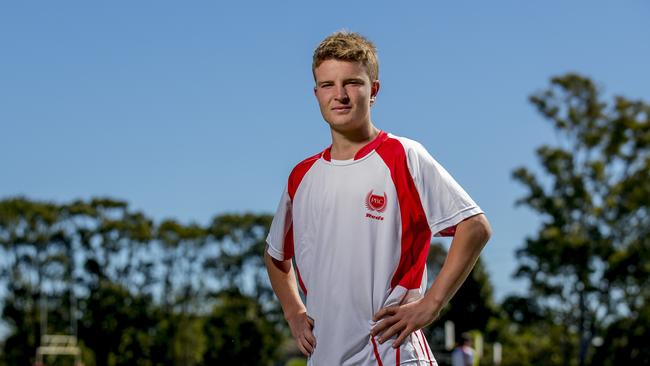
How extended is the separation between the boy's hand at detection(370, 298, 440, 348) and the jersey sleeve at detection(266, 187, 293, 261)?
2.19 feet

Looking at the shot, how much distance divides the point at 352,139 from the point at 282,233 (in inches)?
21.4

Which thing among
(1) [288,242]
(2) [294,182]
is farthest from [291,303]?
(2) [294,182]

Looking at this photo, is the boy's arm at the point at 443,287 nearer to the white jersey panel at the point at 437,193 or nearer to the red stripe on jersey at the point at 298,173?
the white jersey panel at the point at 437,193

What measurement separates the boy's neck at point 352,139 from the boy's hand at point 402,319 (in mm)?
635

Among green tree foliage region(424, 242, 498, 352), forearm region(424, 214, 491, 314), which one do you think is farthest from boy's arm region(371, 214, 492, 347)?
green tree foliage region(424, 242, 498, 352)

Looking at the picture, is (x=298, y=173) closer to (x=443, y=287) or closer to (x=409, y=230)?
(x=409, y=230)

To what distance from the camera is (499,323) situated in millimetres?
64688

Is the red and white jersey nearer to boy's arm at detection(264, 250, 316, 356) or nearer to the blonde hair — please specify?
boy's arm at detection(264, 250, 316, 356)

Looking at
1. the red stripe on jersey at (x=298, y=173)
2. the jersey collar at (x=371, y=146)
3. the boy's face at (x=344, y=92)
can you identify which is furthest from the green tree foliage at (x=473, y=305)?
the boy's face at (x=344, y=92)

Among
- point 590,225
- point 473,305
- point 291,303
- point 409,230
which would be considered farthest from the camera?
point 473,305

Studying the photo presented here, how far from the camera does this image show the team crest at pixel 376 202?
3701 mm

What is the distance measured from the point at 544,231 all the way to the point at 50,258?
2895 cm

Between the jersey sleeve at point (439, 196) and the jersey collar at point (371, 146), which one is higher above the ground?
the jersey collar at point (371, 146)

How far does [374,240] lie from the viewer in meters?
3.71
